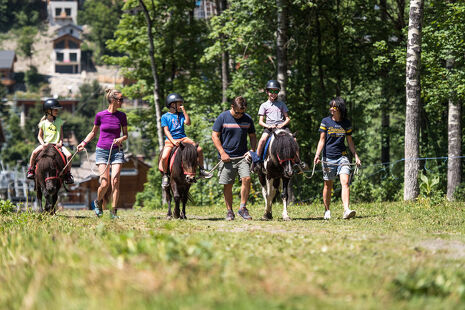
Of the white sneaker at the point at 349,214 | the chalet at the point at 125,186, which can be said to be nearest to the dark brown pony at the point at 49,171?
the white sneaker at the point at 349,214

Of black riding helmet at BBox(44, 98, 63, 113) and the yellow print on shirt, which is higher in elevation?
black riding helmet at BBox(44, 98, 63, 113)

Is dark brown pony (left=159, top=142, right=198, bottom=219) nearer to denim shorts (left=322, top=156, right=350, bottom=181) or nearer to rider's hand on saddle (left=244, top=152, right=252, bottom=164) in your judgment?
rider's hand on saddle (left=244, top=152, right=252, bottom=164)

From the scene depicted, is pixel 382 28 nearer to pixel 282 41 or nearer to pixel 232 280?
pixel 282 41

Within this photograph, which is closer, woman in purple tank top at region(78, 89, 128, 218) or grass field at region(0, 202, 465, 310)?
grass field at region(0, 202, 465, 310)

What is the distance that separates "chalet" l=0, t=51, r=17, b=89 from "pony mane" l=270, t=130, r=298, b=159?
15945 cm

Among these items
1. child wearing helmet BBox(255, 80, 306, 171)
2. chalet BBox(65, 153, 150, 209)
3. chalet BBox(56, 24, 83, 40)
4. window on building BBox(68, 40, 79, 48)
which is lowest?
chalet BBox(65, 153, 150, 209)

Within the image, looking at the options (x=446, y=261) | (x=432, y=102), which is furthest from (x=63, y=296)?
(x=432, y=102)

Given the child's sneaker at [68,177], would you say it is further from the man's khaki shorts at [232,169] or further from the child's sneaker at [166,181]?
the man's khaki shorts at [232,169]

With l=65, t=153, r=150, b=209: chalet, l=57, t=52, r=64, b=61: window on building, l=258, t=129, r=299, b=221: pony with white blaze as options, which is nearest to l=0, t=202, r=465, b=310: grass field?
l=258, t=129, r=299, b=221: pony with white blaze

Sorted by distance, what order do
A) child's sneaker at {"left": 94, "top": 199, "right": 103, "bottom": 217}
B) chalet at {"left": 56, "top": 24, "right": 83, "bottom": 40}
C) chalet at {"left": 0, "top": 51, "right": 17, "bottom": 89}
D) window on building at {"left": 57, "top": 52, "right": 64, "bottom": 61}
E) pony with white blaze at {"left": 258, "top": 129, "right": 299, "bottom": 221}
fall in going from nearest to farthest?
pony with white blaze at {"left": 258, "top": 129, "right": 299, "bottom": 221}, child's sneaker at {"left": 94, "top": 199, "right": 103, "bottom": 217}, chalet at {"left": 0, "top": 51, "right": 17, "bottom": 89}, window on building at {"left": 57, "top": 52, "right": 64, "bottom": 61}, chalet at {"left": 56, "top": 24, "right": 83, "bottom": 40}

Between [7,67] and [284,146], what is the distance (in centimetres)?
16042

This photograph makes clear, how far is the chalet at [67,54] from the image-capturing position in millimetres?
A: 191000

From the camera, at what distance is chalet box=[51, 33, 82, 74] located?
191000mm

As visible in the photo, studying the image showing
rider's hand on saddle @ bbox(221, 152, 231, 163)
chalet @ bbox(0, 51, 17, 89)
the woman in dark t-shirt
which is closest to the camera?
the woman in dark t-shirt
